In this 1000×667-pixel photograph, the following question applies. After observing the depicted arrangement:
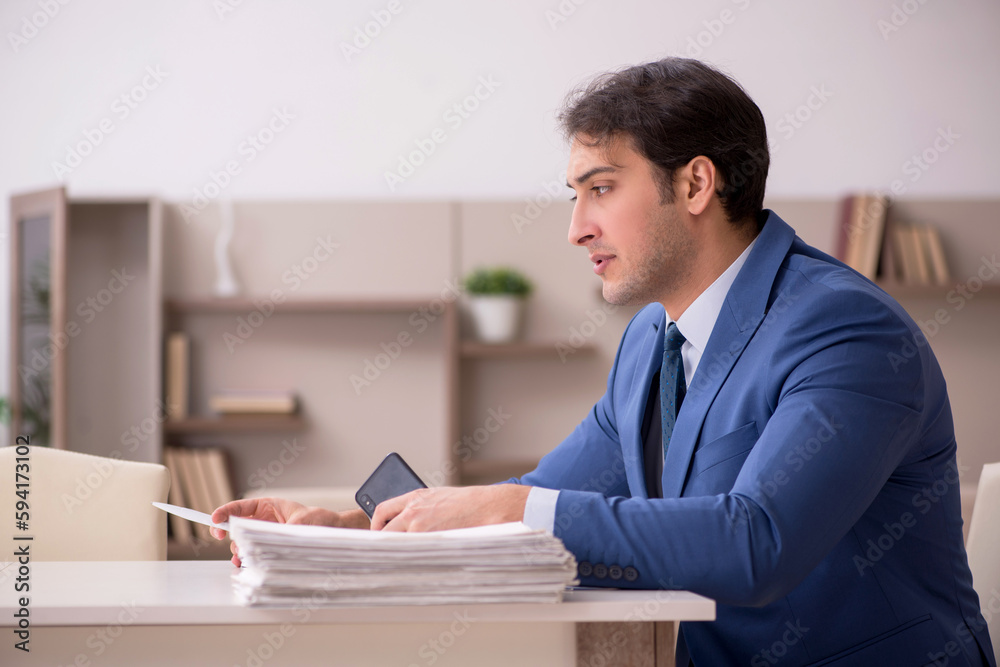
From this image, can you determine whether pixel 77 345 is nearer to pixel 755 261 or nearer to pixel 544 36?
pixel 544 36

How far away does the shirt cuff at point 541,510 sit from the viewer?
864 millimetres

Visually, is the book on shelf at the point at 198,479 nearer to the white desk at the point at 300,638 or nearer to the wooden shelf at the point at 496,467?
the wooden shelf at the point at 496,467

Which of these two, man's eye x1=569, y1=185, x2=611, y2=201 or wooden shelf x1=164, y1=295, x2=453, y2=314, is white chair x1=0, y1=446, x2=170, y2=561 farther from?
wooden shelf x1=164, y1=295, x2=453, y2=314

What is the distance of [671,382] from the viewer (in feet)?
4.22

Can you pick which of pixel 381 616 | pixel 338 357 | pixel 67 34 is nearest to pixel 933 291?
pixel 338 357

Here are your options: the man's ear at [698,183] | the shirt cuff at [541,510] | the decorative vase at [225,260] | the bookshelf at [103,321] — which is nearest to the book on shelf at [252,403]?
the bookshelf at [103,321]

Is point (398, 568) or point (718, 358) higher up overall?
point (718, 358)

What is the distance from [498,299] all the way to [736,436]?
2.60m

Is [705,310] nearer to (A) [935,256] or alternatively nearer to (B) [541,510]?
(B) [541,510]

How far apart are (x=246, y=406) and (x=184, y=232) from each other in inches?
32.1

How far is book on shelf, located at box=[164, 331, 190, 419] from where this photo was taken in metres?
3.65

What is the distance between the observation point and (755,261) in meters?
1.25

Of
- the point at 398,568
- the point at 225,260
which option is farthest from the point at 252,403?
the point at 398,568

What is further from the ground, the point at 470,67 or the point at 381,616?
the point at 470,67
